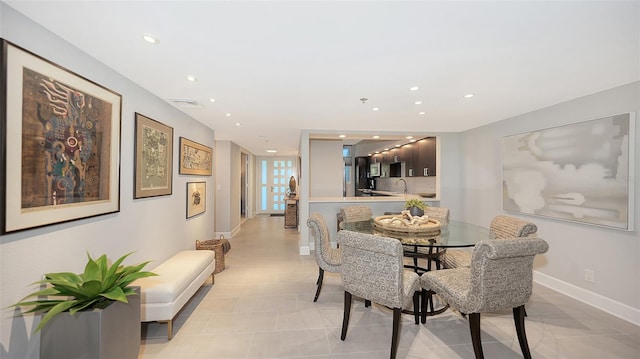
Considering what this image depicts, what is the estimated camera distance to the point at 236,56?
190 centimetres

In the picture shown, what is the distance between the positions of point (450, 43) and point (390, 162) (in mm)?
5894

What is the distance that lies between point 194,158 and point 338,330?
309 cm

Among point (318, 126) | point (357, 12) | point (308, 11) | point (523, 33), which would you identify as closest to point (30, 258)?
point (308, 11)

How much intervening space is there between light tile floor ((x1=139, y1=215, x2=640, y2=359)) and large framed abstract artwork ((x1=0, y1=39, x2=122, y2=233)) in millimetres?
1329

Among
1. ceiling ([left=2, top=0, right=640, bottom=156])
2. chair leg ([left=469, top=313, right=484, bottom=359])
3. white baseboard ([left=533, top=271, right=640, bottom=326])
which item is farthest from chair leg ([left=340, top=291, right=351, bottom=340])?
white baseboard ([left=533, top=271, right=640, bottom=326])

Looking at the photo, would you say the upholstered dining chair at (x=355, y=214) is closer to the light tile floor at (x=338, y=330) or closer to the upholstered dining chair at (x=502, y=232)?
the light tile floor at (x=338, y=330)

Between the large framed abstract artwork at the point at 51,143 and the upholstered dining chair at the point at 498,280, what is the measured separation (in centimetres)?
280

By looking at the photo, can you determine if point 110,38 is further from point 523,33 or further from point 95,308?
point 523,33

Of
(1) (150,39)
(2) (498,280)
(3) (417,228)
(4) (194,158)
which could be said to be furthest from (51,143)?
(2) (498,280)

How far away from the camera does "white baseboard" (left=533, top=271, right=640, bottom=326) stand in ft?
8.13

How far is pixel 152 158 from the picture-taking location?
277 cm

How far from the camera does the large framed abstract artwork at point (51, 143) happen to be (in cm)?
135

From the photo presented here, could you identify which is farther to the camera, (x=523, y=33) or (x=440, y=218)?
(x=440, y=218)

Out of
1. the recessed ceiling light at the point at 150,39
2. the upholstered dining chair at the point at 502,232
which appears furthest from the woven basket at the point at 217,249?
the upholstered dining chair at the point at 502,232
